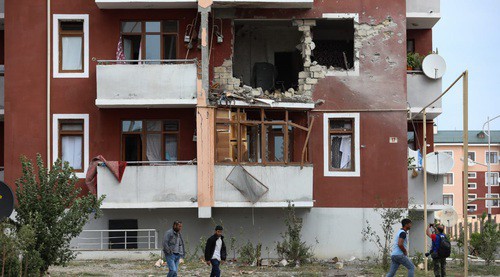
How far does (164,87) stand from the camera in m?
35.2

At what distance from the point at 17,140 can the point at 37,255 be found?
13890 mm

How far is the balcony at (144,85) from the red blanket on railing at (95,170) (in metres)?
1.87

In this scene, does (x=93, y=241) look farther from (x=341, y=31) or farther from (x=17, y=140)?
(x=341, y=31)

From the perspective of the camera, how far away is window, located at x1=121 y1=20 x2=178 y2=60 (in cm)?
3666

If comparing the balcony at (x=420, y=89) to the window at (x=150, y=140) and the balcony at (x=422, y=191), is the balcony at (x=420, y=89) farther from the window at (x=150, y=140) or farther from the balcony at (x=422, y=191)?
the window at (x=150, y=140)

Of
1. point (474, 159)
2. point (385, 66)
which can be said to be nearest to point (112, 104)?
point (385, 66)

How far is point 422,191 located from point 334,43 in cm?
638

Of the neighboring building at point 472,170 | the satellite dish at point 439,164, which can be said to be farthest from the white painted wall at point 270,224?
the neighboring building at point 472,170

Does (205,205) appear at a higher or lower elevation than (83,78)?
lower

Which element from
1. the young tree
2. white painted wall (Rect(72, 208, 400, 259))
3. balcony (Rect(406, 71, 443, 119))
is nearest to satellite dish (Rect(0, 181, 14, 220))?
the young tree

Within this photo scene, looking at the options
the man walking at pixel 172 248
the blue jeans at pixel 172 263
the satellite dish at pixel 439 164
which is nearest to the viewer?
the blue jeans at pixel 172 263

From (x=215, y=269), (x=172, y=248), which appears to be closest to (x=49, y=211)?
(x=172, y=248)

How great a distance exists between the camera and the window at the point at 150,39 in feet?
120

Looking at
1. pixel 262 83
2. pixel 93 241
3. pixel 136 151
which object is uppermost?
pixel 262 83
